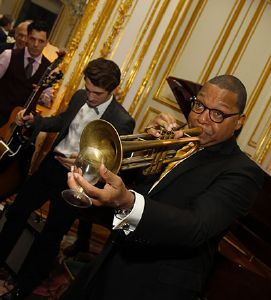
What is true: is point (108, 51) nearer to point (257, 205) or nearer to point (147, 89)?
point (147, 89)

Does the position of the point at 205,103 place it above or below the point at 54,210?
above

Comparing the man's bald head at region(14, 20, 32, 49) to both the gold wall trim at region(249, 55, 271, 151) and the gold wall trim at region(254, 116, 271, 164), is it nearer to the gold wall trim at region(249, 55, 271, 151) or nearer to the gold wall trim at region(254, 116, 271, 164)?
the gold wall trim at region(249, 55, 271, 151)

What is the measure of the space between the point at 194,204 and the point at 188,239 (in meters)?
0.17

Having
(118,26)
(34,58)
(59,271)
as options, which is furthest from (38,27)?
(59,271)

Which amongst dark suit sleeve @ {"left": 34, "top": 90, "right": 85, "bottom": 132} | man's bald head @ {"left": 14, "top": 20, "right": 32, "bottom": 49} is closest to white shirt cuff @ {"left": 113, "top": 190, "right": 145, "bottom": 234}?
dark suit sleeve @ {"left": 34, "top": 90, "right": 85, "bottom": 132}

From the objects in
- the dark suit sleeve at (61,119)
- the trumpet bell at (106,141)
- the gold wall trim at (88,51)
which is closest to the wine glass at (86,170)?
the trumpet bell at (106,141)

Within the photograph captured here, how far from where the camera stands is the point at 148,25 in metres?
5.04

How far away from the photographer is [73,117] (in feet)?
10.9

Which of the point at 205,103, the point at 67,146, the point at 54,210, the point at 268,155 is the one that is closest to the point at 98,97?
the point at 67,146

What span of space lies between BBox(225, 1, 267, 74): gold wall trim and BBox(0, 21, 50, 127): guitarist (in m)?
2.78

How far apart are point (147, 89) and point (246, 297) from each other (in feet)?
10.0

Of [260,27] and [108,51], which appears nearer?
[108,51]

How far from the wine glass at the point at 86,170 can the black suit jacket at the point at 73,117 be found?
1.53 m

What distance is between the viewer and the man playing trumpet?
5.71 feet
